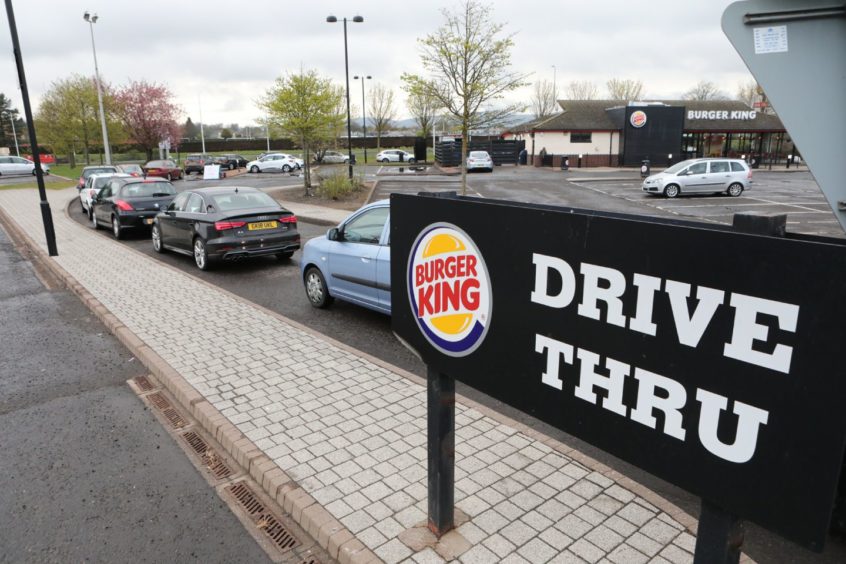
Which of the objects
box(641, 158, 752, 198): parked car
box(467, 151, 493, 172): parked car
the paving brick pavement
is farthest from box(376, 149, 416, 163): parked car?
the paving brick pavement

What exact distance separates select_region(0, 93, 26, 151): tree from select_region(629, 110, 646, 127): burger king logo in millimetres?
90052

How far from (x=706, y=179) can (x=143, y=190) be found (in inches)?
897

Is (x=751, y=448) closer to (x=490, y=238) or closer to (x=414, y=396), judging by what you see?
(x=490, y=238)

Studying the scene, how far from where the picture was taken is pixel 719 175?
1037 inches

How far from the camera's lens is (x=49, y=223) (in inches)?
505

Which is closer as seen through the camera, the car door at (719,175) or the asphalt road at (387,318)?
the asphalt road at (387,318)

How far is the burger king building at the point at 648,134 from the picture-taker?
45.0 metres

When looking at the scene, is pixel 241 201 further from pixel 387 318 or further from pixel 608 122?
pixel 608 122

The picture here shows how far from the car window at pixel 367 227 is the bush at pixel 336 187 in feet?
57.6

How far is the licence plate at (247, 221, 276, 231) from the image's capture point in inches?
438

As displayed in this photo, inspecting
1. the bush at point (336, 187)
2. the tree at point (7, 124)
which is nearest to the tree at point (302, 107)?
the bush at point (336, 187)

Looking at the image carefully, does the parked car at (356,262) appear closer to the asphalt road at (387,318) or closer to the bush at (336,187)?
the asphalt road at (387,318)

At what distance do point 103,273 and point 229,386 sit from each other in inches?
269

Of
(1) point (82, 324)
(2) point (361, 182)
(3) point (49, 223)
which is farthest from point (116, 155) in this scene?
(1) point (82, 324)
